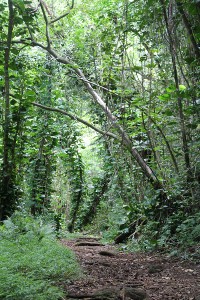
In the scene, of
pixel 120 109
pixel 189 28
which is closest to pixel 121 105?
pixel 120 109

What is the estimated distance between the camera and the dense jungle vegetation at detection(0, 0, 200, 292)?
17.4 feet

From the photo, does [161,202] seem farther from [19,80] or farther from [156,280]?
[19,80]

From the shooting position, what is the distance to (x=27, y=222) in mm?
5918

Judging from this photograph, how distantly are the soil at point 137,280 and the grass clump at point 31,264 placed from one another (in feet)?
0.61

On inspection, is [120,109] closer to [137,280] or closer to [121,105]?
[121,105]

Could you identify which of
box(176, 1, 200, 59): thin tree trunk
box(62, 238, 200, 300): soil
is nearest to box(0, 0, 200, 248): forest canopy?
box(176, 1, 200, 59): thin tree trunk

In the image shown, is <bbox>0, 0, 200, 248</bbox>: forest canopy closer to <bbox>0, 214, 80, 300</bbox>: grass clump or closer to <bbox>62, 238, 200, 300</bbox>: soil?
<bbox>62, 238, 200, 300</bbox>: soil

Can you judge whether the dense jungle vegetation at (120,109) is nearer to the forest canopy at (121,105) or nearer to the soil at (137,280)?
the forest canopy at (121,105)

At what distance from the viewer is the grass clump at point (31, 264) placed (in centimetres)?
279

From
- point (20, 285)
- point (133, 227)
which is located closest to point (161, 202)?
point (133, 227)

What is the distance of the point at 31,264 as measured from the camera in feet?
11.7

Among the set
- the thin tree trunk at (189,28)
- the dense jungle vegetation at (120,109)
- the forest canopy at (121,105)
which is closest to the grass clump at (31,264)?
the dense jungle vegetation at (120,109)

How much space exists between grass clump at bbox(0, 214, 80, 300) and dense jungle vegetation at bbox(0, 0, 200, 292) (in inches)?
3.5

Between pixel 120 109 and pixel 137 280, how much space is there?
4226mm
